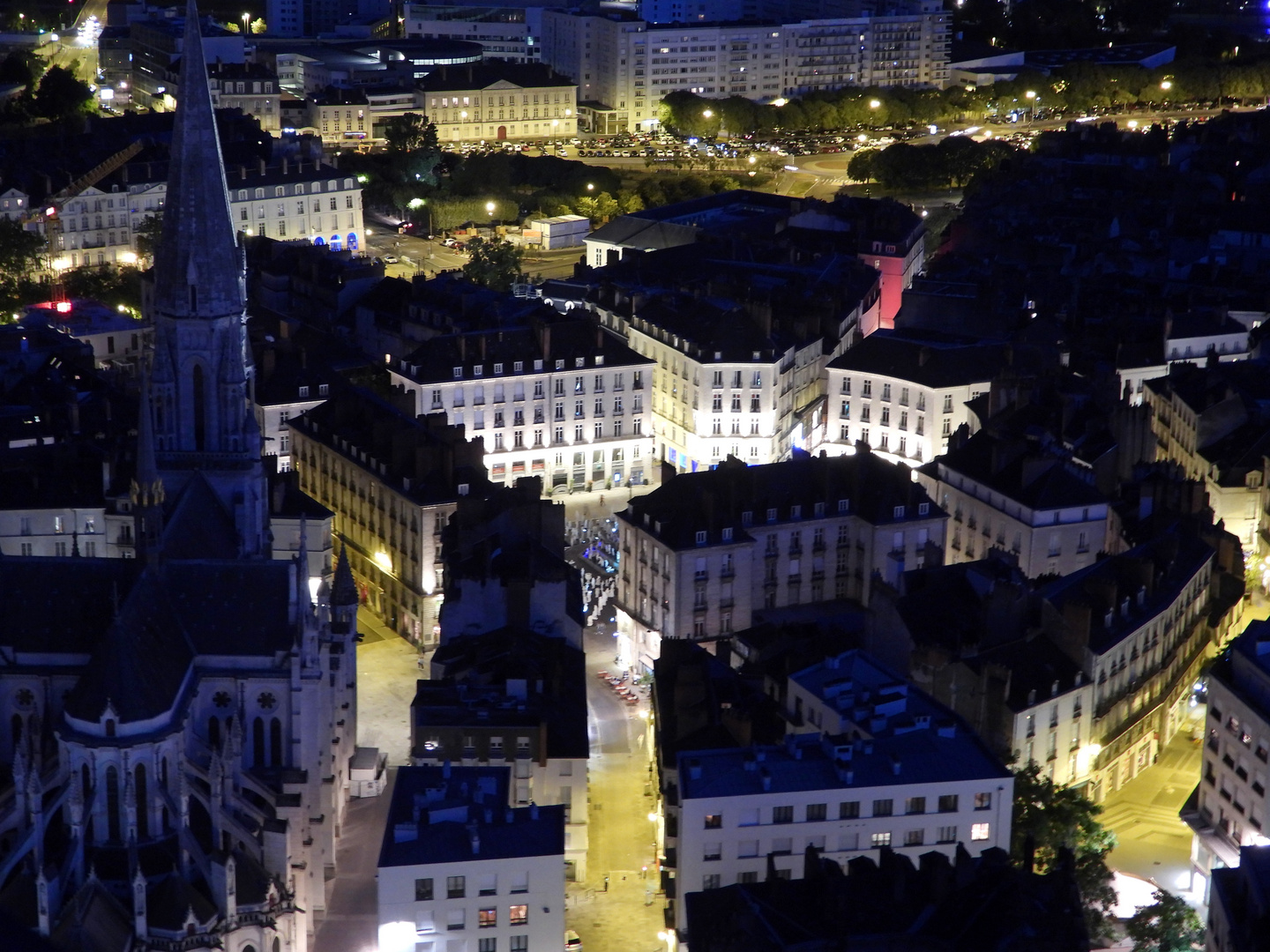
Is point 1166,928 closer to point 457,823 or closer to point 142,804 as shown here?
point 457,823

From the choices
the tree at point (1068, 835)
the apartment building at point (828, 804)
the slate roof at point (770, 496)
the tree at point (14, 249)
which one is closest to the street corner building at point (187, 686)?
the apartment building at point (828, 804)

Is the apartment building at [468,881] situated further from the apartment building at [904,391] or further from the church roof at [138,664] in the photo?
the apartment building at [904,391]

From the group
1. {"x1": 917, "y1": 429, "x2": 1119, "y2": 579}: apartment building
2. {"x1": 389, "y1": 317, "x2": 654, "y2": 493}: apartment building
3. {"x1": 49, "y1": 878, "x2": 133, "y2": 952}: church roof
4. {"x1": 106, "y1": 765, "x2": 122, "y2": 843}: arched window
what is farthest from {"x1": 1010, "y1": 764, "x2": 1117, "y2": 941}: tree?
{"x1": 389, "y1": 317, "x2": 654, "y2": 493}: apartment building

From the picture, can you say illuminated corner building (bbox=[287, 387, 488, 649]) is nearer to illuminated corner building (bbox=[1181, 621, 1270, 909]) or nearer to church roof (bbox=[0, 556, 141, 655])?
church roof (bbox=[0, 556, 141, 655])

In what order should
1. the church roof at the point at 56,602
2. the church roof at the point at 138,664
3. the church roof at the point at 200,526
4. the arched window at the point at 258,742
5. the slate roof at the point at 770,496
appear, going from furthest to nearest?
the slate roof at the point at 770,496 < the church roof at the point at 200,526 < the arched window at the point at 258,742 < the church roof at the point at 56,602 < the church roof at the point at 138,664

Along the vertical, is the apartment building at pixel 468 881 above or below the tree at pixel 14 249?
below

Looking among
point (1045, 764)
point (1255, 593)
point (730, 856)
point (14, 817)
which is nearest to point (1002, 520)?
point (1255, 593)
